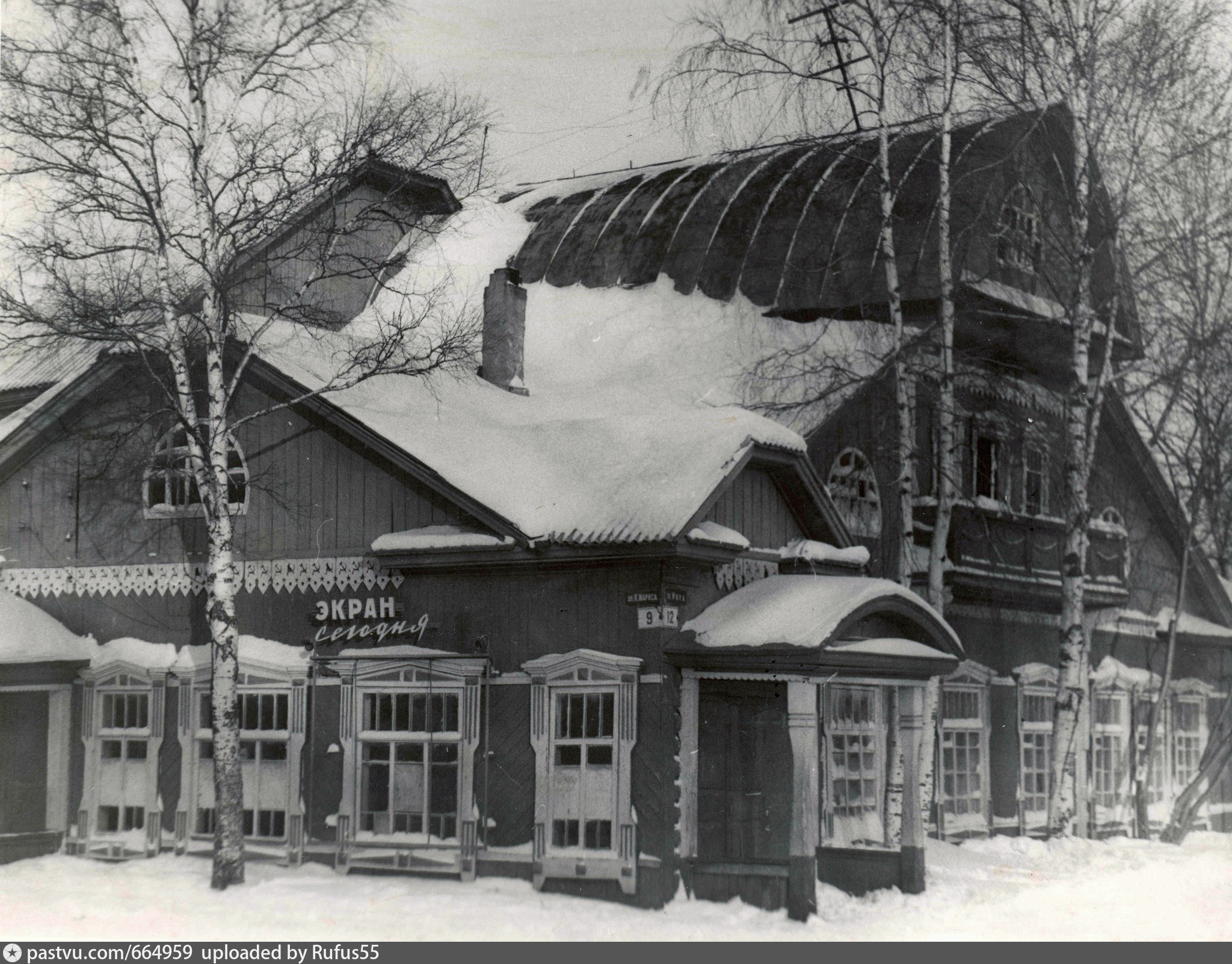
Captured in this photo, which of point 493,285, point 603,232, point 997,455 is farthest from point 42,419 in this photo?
point 997,455

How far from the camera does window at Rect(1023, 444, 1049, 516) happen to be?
20.5 metres

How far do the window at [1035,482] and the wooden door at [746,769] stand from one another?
6765 mm

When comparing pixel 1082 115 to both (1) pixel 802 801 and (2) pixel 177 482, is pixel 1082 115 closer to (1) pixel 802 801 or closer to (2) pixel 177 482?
(1) pixel 802 801

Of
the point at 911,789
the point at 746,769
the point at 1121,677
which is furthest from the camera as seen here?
the point at 1121,677

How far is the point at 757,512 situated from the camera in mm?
15797

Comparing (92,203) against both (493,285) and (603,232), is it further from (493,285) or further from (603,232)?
(603,232)

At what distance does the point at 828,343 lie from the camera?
62.9 ft

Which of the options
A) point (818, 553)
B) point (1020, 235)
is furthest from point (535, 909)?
point (1020, 235)

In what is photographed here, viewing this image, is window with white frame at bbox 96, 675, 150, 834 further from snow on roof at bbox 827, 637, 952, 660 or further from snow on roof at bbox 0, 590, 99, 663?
snow on roof at bbox 827, 637, 952, 660

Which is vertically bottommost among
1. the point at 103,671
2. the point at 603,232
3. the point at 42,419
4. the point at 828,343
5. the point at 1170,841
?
the point at 1170,841

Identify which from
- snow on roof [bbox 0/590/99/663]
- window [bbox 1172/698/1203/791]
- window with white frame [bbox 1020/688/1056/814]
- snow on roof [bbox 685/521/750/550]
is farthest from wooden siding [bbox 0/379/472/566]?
window [bbox 1172/698/1203/791]

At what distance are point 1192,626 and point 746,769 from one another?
11.6 m

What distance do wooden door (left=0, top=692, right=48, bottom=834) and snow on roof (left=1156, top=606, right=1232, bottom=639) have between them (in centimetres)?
1632
